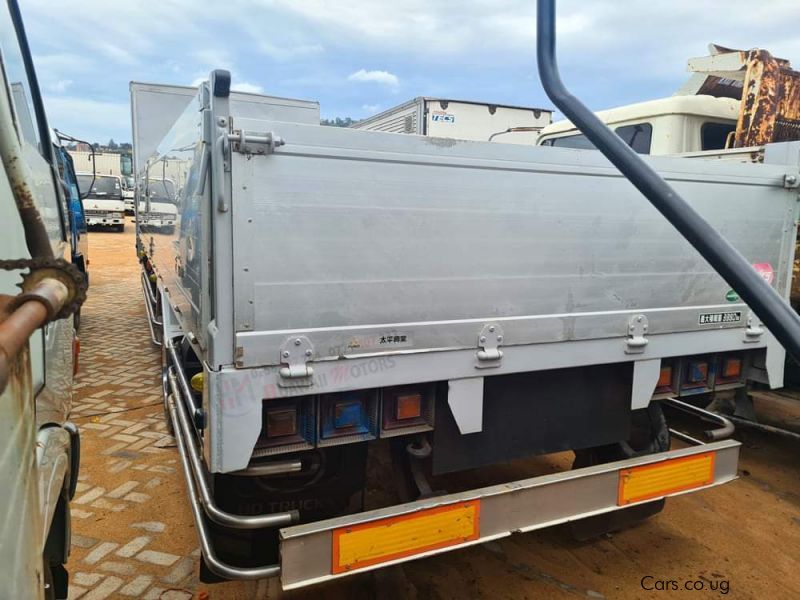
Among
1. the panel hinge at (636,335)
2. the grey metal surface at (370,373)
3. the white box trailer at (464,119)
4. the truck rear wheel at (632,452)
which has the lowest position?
the truck rear wheel at (632,452)

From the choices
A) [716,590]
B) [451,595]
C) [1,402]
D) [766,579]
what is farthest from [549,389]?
[1,402]

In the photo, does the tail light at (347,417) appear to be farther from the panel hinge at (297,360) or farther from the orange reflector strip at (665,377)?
the orange reflector strip at (665,377)

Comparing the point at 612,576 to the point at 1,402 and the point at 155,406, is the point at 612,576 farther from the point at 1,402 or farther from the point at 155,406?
the point at 155,406

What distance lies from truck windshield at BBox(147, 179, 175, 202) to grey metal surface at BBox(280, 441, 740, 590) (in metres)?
2.36

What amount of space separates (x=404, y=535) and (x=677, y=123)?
4053 millimetres

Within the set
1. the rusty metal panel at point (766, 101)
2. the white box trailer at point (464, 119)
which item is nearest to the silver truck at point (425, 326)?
the rusty metal panel at point (766, 101)

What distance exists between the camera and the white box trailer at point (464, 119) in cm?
816

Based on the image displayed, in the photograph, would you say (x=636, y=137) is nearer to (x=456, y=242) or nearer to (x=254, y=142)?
(x=456, y=242)

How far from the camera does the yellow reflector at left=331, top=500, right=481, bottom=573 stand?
7.20 ft

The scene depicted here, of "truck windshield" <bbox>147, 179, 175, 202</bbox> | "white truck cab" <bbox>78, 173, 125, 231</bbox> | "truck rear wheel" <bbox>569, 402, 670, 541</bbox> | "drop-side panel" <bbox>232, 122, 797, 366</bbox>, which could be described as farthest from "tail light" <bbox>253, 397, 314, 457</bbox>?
"white truck cab" <bbox>78, 173, 125, 231</bbox>

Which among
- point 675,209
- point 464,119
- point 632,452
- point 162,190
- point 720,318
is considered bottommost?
point 632,452

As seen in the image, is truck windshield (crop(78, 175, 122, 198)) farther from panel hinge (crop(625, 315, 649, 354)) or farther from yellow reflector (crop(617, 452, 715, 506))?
yellow reflector (crop(617, 452, 715, 506))

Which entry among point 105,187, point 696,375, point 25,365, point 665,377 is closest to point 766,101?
point 696,375

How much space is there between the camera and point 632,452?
326 cm
